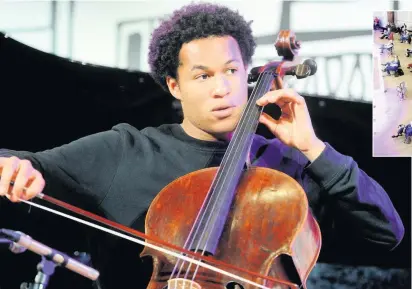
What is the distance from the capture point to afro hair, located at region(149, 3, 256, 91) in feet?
6.67

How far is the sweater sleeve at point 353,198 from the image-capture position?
1751mm

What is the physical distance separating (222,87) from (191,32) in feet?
0.72

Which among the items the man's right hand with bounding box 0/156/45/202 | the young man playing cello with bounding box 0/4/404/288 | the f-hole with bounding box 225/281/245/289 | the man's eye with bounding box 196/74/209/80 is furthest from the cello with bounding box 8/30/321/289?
the man's eye with bounding box 196/74/209/80

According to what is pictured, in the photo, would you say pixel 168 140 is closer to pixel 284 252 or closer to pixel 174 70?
pixel 174 70

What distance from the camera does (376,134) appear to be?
2145 millimetres

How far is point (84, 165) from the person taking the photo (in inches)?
77.4

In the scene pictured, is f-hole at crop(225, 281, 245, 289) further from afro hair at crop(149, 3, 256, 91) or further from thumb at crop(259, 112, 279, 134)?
afro hair at crop(149, 3, 256, 91)

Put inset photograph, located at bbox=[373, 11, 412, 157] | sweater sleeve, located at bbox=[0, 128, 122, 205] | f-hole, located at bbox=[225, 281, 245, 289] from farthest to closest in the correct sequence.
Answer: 1. inset photograph, located at bbox=[373, 11, 412, 157]
2. sweater sleeve, located at bbox=[0, 128, 122, 205]
3. f-hole, located at bbox=[225, 281, 245, 289]

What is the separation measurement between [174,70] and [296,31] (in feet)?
1.59

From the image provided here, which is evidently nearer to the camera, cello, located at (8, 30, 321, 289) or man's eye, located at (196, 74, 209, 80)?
cello, located at (8, 30, 321, 289)

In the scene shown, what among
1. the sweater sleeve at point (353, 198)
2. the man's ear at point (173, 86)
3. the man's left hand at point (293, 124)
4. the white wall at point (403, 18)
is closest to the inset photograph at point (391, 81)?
the white wall at point (403, 18)

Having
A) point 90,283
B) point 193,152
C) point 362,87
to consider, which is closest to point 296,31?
point 362,87

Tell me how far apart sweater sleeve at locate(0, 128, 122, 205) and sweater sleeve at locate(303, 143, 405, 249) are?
639 mm

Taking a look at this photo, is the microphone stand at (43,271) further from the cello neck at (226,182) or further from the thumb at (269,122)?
the thumb at (269,122)
